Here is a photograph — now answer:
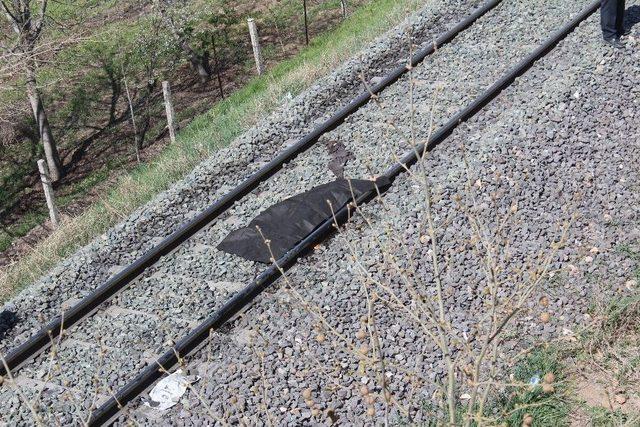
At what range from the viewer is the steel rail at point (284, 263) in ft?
23.1

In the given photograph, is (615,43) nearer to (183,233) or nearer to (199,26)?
(183,233)

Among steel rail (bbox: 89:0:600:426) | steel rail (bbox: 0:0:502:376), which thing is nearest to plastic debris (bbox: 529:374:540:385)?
steel rail (bbox: 89:0:600:426)

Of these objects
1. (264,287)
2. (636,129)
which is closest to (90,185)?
(264,287)

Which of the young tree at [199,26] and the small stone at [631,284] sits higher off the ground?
the small stone at [631,284]

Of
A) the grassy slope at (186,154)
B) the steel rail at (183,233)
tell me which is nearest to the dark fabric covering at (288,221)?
the steel rail at (183,233)

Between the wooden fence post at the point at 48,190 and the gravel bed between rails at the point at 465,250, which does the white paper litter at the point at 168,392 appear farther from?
the wooden fence post at the point at 48,190

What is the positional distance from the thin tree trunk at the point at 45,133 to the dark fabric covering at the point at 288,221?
9941mm

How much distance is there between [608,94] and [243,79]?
12.1 meters

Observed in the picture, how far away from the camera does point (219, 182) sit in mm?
10922

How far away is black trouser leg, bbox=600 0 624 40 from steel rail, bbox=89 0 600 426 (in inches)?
30.8

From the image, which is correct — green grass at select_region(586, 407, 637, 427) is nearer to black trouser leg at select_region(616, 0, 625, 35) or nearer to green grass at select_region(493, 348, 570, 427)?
green grass at select_region(493, 348, 570, 427)

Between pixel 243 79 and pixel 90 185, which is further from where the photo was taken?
pixel 243 79

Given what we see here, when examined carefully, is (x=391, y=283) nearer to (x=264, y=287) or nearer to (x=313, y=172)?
(x=264, y=287)

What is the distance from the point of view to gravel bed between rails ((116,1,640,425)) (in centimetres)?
677
